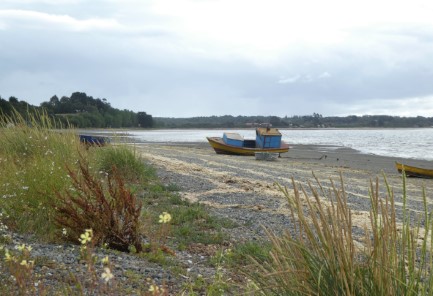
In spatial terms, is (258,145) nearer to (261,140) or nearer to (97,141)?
(261,140)

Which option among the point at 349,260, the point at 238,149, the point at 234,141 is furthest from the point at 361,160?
the point at 349,260

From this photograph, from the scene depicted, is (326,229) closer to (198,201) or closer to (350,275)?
(350,275)

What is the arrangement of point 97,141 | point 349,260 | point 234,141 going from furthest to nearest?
point 234,141 < point 97,141 < point 349,260

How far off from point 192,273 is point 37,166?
2840mm

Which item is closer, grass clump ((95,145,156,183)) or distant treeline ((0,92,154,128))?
grass clump ((95,145,156,183))

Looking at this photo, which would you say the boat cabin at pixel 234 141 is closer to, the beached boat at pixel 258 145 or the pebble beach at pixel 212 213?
the beached boat at pixel 258 145

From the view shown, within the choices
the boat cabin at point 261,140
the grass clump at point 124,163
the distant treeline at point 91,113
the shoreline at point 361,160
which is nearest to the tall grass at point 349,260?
the grass clump at point 124,163

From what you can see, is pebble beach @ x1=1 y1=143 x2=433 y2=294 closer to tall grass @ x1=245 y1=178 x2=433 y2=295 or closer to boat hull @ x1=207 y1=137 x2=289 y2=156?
tall grass @ x1=245 y1=178 x2=433 y2=295

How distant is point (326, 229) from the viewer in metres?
2.70

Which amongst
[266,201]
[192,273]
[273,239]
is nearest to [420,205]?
[266,201]

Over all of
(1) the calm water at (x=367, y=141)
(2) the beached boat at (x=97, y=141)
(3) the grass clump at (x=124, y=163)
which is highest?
(2) the beached boat at (x=97, y=141)

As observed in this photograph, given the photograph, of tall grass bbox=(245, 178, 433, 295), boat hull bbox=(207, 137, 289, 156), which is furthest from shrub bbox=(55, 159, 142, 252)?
boat hull bbox=(207, 137, 289, 156)

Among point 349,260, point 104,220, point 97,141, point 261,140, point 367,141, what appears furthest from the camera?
point 367,141

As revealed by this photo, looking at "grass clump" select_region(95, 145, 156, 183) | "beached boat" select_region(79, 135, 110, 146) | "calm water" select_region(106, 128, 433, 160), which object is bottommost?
"calm water" select_region(106, 128, 433, 160)
